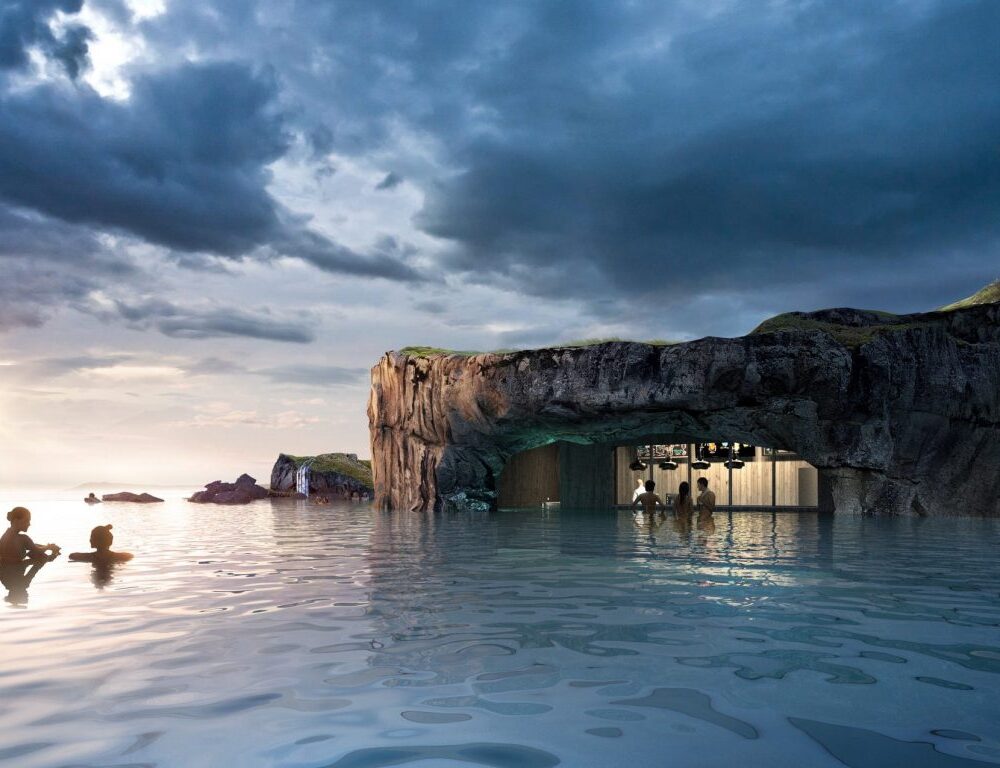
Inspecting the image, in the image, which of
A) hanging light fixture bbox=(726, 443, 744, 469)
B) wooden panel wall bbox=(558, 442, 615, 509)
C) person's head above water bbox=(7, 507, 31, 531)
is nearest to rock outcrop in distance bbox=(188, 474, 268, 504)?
wooden panel wall bbox=(558, 442, 615, 509)

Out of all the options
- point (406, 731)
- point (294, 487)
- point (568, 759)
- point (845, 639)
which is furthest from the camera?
point (294, 487)

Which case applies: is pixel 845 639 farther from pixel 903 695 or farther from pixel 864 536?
pixel 864 536

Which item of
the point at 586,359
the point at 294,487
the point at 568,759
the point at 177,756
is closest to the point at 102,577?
the point at 177,756

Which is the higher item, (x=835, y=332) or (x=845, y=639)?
(x=835, y=332)

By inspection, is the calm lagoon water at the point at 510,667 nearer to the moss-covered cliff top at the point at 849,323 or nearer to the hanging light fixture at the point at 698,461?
the moss-covered cliff top at the point at 849,323

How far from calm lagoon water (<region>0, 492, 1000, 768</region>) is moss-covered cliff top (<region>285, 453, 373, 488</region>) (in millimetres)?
49257

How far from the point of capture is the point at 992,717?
3.86 m

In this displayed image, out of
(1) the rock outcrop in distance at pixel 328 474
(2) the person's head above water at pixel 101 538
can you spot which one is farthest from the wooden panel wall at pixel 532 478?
(2) the person's head above water at pixel 101 538

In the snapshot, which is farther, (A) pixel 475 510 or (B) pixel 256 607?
(A) pixel 475 510

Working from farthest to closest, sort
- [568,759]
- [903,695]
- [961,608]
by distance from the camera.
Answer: [961,608] → [903,695] → [568,759]

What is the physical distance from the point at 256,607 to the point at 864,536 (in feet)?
44.5

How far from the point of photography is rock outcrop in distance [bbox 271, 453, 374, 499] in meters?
58.0

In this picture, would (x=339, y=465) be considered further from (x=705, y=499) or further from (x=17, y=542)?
(x=17, y=542)

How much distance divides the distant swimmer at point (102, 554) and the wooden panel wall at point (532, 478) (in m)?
25.6
